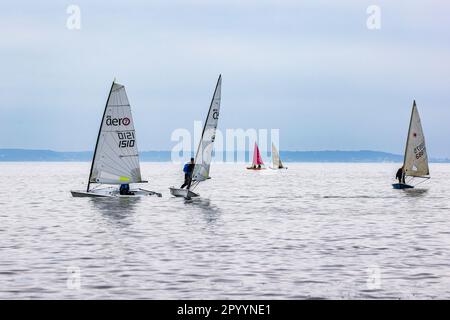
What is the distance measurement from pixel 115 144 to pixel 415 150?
27.3m

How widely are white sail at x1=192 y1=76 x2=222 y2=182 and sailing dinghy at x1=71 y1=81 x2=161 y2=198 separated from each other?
5118mm

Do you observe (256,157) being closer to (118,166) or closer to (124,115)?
(118,166)

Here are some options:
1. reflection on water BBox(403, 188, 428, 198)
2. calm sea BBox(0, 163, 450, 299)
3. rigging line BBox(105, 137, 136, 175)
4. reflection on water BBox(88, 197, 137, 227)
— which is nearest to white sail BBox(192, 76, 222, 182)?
reflection on water BBox(88, 197, 137, 227)

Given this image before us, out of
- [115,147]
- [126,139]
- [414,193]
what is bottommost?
[414,193]

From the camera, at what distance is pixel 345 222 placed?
38.8 m

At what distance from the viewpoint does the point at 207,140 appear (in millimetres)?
50875

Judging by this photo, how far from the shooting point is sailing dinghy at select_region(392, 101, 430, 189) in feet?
218

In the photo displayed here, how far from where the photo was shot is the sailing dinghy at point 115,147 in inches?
2093

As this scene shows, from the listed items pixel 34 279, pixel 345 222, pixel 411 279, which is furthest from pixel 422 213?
pixel 34 279

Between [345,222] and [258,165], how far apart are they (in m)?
153

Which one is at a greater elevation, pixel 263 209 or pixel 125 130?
pixel 125 130

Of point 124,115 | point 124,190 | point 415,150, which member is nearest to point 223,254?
point 124,190

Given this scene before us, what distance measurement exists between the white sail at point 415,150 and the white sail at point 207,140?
71.8 ft
